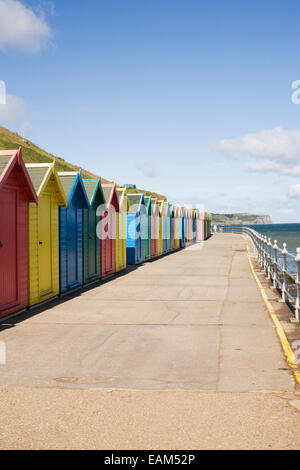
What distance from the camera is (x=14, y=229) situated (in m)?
10.4

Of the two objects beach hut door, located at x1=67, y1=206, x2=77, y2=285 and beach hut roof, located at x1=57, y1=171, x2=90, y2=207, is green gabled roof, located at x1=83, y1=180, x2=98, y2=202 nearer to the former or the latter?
beach hut roof, located at x1=57, y1=171, x2=90, y2=207

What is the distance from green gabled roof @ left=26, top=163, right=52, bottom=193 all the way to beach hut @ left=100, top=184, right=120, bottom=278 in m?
5.09

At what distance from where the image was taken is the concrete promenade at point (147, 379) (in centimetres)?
435

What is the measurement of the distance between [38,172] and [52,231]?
156 centimetres

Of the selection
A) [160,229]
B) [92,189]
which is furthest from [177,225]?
[92,189]

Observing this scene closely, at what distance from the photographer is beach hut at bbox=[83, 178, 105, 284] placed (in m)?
15.5

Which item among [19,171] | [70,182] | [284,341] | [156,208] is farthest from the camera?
[156,208]

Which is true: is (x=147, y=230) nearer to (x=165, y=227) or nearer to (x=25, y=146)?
(x=165, y=227)

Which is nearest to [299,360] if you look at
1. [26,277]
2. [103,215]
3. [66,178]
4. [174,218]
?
[26,277]

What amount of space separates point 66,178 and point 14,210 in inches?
158

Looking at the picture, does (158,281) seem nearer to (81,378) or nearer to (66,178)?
(66,178)

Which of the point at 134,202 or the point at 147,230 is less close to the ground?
the point at 134,202

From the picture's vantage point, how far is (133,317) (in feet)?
33.2
